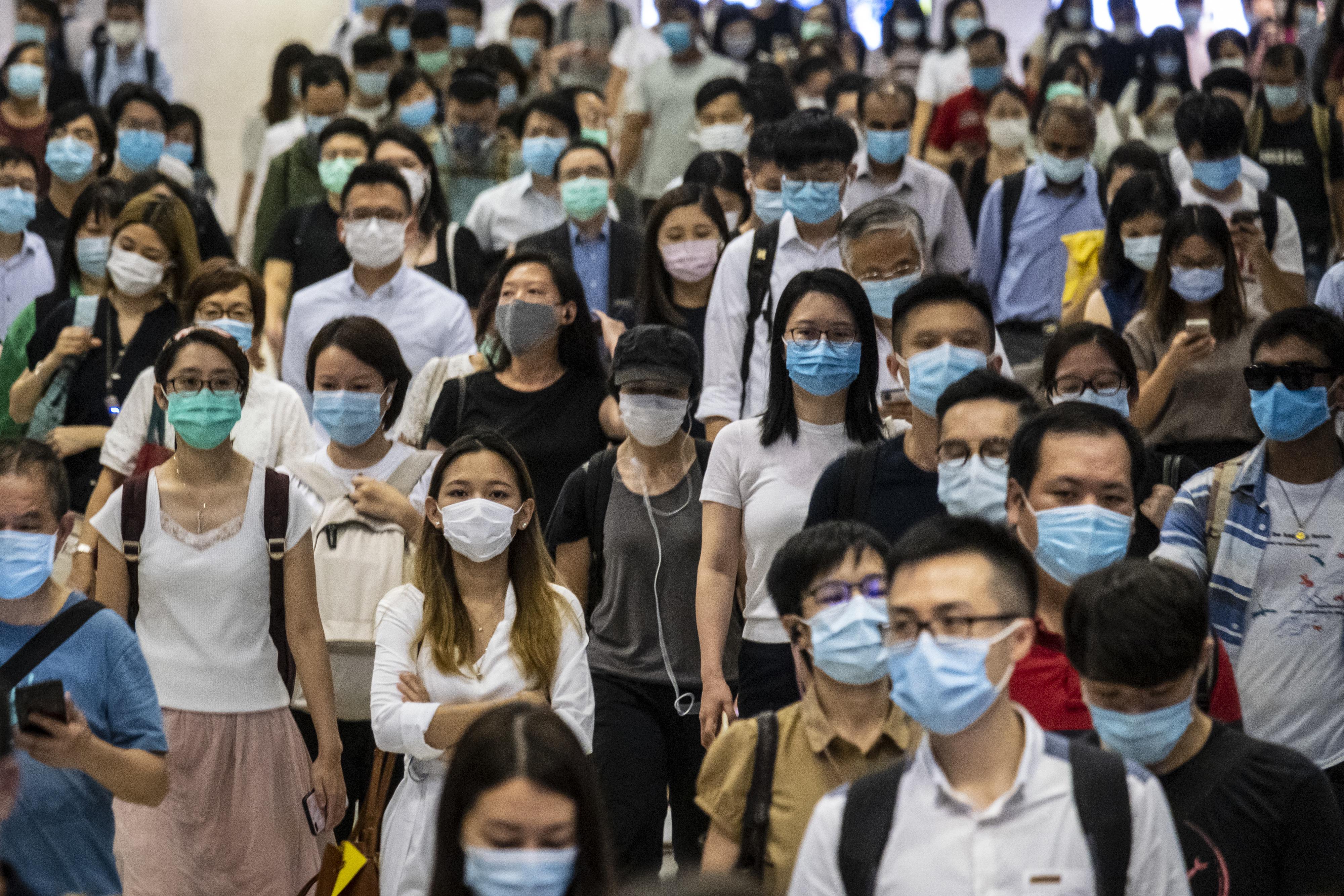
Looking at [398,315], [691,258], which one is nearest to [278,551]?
[398,315]

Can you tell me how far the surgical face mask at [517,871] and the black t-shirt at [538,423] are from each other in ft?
10.7

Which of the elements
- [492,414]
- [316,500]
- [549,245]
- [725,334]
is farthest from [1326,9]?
[316,500]

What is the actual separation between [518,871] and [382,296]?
500 centimetres

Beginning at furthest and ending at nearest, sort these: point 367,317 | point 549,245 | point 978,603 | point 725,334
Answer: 1. point 549,245
2. point 725,334
3. point 367,317
4. point 978,603

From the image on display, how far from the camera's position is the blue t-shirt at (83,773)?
14.2ft

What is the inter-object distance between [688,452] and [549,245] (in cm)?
280

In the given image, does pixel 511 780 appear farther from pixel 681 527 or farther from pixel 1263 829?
pixel 681 527

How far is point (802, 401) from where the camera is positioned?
219 inches

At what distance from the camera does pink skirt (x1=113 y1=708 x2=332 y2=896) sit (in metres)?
5.22

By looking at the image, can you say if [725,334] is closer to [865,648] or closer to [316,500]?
[316,500]

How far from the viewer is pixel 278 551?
5375 mm

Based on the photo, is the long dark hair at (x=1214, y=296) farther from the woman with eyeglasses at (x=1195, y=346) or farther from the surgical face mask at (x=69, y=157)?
the surgical face mask at (x=69, y=157)

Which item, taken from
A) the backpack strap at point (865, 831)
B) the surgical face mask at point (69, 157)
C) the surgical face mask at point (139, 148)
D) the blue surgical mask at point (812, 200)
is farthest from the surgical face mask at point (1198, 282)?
the surgical face mask at point (139, 148)

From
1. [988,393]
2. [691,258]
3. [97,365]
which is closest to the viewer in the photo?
[988,393]
